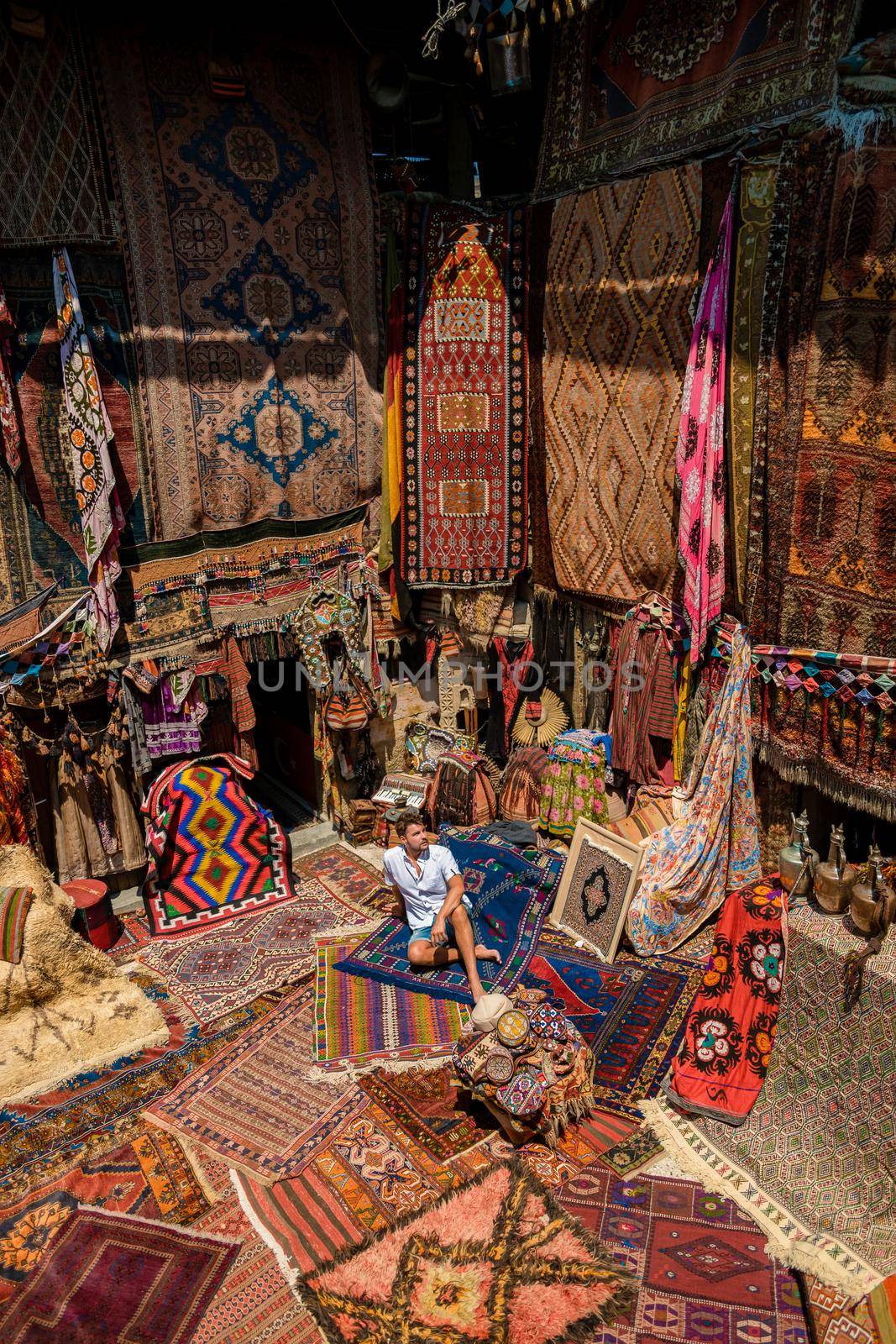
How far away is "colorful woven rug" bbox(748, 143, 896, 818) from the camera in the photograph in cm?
466

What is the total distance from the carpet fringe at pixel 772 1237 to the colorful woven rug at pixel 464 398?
3783mm

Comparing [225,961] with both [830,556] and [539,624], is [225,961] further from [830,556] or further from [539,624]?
[830,556]

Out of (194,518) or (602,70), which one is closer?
(602,70)

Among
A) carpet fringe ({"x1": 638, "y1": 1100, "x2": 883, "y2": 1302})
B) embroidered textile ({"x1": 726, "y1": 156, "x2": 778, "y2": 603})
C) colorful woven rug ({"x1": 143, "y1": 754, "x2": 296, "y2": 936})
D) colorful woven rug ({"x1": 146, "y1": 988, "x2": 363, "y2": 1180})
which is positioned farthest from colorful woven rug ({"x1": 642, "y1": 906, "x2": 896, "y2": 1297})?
colorful woven rug ({"x1": 143, "y1": 754, "x2": 296, "y2": 936})

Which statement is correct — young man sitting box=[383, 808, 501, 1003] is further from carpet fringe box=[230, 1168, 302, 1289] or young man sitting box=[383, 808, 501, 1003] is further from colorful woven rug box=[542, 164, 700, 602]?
colorful woven rug box=[542, 164, 700, 602]

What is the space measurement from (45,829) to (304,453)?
116 inches

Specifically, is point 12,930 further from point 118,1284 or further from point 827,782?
point 827,782

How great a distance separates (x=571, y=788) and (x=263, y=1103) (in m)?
2.95

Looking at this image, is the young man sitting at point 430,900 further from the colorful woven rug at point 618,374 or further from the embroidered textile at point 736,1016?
the colorful woven rug at point 618,374

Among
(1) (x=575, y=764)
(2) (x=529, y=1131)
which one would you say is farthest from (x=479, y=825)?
(2) (x=529, y=1131)

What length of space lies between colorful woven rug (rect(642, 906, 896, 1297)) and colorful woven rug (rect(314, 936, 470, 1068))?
113 cm

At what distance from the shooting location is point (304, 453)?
21.6 feet

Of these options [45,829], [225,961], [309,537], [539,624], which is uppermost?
[309,537]

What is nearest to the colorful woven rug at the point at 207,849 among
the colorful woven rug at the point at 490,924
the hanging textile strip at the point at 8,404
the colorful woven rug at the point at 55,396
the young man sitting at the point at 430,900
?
the colorful woven rug at the point at 490,924
